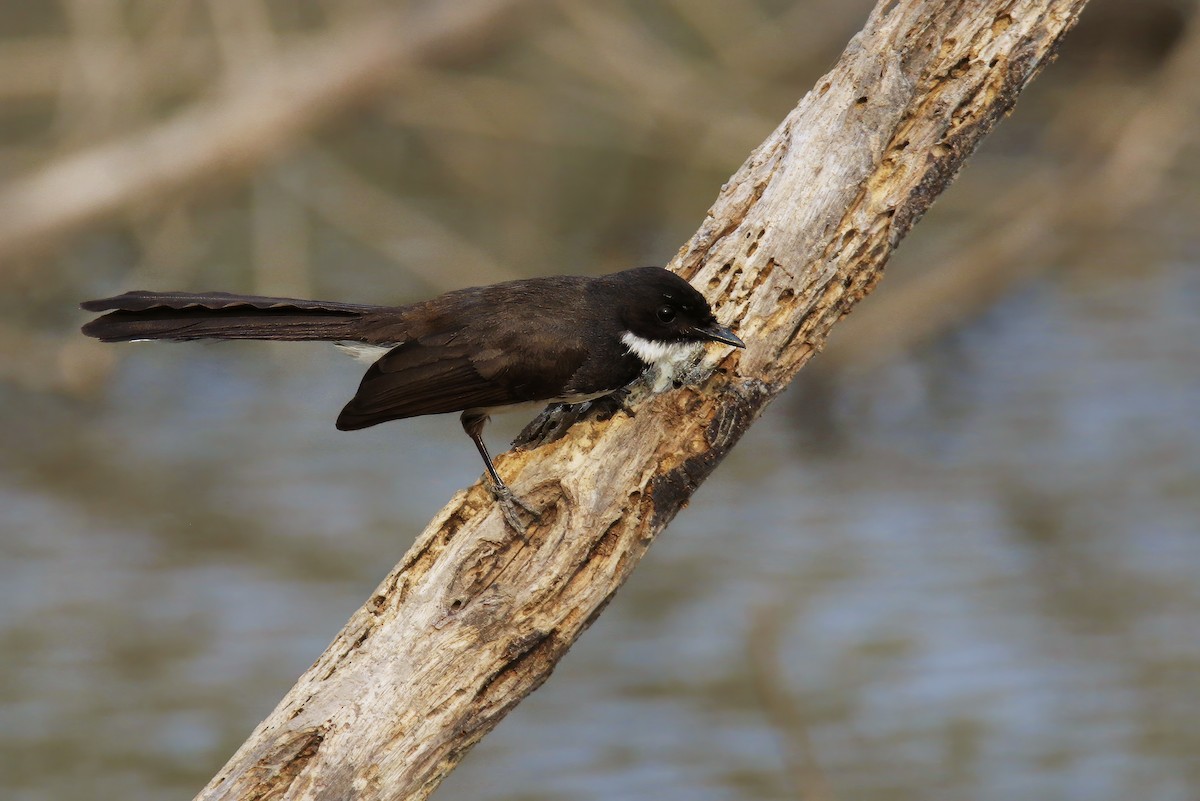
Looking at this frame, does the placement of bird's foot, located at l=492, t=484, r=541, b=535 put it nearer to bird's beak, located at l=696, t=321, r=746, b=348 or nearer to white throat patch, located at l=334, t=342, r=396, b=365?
bird's beak, located at l=696, t=321, r=746, b=348

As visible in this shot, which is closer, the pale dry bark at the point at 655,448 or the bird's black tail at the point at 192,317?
the pale dry bark at the point at 655,448

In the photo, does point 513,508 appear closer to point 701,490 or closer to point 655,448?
point 655,448

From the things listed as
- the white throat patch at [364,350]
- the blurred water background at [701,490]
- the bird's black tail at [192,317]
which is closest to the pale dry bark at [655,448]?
the white throat patch at [364,350]

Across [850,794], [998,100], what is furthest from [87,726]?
[998,100]

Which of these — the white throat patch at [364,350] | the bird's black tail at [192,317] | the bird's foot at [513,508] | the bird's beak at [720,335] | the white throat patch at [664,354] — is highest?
the bird's black tail at [192,317]

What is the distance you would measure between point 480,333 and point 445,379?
172mm

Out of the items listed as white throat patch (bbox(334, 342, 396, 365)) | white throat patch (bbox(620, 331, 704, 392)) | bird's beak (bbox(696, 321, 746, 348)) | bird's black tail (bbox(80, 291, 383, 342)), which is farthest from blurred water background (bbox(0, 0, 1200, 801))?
bird's black tail (bbox(80, 291, 383, 342))

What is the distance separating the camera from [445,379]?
14.4 ft

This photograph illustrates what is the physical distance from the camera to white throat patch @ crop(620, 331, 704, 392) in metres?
4.21

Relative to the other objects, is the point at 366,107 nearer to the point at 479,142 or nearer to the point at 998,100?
the point at 479,142

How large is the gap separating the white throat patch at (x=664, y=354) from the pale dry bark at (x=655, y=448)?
72 millimetres

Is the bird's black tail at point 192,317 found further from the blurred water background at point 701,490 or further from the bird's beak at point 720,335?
the blurred water background at point 701,490

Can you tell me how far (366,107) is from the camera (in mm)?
9617

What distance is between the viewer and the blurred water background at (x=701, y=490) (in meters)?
6.70
